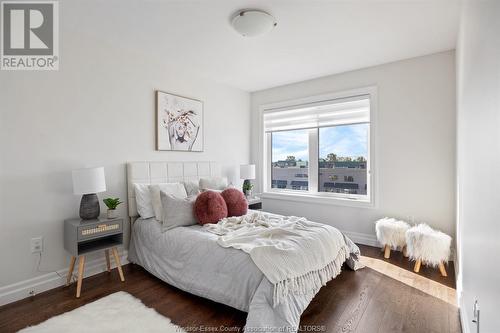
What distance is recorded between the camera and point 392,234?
118 inches

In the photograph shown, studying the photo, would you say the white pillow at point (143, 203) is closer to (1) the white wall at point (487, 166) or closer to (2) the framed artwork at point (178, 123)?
(2) the framed artwork at point (178, 123)

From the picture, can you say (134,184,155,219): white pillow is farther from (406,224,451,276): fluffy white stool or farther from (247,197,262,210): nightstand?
(406,224,451,276): fluffy white stool

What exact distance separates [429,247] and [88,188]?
351cm

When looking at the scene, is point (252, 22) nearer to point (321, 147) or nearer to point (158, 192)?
point (158, 192)

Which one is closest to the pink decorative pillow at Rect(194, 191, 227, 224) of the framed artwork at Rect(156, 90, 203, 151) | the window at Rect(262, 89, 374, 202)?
the framed artwork at Rect(156, 90, 203, 151)

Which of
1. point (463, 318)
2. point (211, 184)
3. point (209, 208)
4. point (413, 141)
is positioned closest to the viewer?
point (463, 318)

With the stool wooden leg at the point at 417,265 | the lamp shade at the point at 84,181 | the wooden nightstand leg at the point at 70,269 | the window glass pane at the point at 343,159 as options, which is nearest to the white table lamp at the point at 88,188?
the lamp shade at the point at 84,181

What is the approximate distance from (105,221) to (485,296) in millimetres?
2836

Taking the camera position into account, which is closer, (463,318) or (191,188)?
(463,318)

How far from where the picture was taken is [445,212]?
3055 mm

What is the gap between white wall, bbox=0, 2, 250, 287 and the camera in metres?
2.23

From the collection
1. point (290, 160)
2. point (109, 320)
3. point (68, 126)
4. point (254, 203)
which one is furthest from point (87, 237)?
point (290, 160)

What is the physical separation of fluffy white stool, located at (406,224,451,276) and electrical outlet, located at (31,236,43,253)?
12.4 feet

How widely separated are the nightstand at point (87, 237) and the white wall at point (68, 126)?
0.21 m
